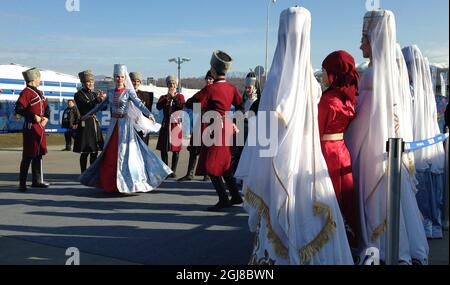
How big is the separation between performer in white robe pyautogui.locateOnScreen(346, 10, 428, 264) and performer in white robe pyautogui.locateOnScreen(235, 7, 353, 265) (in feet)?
1.68

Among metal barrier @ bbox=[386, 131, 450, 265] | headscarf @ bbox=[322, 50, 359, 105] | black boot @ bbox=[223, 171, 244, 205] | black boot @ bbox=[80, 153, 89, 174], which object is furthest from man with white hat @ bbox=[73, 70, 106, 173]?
metal barrier @ bbox=[386, 131, 450, 265]

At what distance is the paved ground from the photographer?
4402mm

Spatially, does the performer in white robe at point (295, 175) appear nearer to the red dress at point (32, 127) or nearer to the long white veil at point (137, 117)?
the long white veil at point (137, 117)

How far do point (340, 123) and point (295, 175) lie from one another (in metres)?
0.70

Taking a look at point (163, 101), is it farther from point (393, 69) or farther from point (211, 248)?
point (393, 69)

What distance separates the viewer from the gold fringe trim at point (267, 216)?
3.54m

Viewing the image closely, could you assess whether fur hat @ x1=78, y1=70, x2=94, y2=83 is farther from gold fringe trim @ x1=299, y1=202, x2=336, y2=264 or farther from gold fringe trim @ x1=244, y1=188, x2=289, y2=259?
gold fringe trim @ x1=299, y1=202, x2=336, y2=264

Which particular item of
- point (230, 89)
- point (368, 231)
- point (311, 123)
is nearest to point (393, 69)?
point (311, 123)

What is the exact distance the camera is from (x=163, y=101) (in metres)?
9.30

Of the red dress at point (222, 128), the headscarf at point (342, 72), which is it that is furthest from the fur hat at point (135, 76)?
the headscarf at point (342, 72)

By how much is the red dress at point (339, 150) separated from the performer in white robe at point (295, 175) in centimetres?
29

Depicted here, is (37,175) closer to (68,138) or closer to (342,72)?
(342,72)

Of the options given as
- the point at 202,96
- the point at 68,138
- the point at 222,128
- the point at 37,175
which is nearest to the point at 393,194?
the point at 222,128

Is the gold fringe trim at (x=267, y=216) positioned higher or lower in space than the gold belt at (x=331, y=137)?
lower
